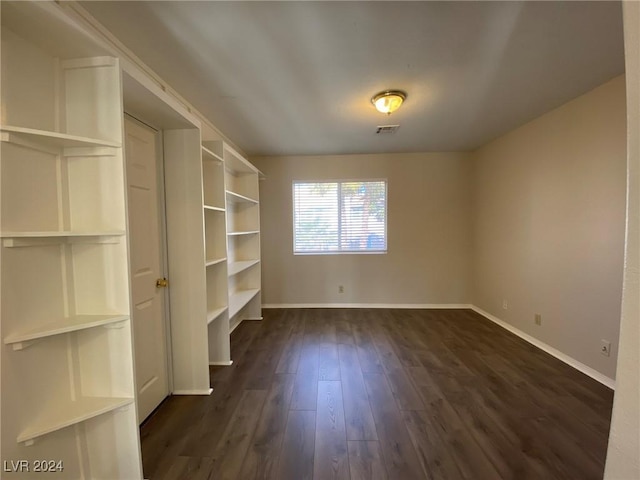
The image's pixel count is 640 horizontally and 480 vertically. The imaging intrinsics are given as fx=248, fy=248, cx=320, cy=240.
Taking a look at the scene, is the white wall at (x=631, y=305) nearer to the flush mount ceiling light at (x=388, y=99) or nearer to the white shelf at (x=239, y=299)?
the flush mount ceiling light at (x=388, y=99)

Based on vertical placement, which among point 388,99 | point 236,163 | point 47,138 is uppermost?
point 388,99

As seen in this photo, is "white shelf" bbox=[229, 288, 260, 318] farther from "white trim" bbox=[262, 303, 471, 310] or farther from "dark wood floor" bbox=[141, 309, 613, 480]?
"white trim" bbox=[262, 303, 471, 310]

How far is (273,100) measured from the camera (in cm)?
229

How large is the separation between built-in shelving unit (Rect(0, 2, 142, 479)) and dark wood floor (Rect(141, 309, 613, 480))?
0.50 meters

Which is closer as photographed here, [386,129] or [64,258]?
[64,258]

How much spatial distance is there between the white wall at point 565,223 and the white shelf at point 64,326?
11.7 feet

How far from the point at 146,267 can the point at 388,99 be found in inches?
94.3

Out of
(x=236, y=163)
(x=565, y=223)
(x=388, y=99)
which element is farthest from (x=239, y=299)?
(x=565, y=223)

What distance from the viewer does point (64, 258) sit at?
3.93ft

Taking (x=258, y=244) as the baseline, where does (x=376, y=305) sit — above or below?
below

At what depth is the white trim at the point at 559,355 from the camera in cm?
211

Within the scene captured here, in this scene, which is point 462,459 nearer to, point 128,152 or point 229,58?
point 128,152

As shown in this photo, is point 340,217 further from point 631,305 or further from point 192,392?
point 631,305

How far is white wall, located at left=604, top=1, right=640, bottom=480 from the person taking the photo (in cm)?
50
